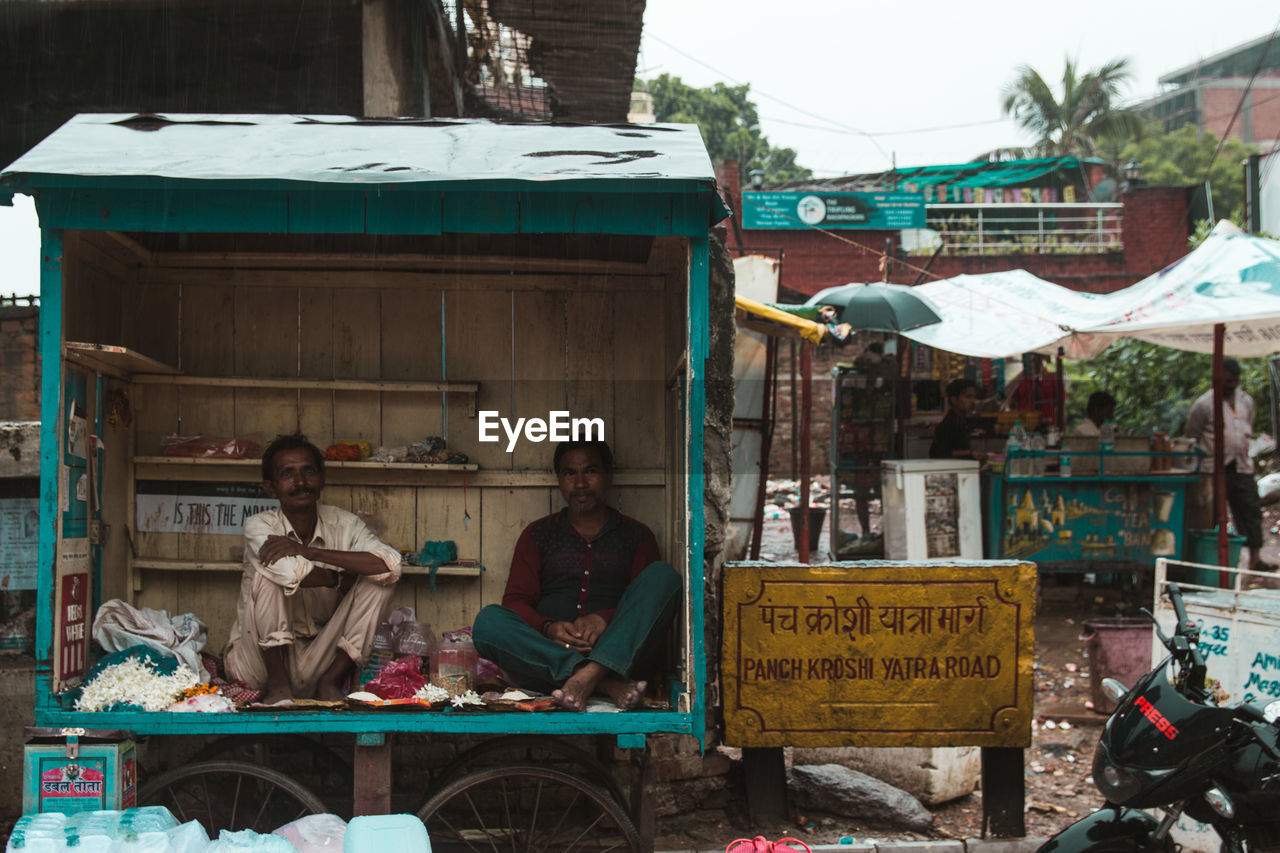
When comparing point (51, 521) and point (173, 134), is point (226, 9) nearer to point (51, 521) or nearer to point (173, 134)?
point (173, 134)

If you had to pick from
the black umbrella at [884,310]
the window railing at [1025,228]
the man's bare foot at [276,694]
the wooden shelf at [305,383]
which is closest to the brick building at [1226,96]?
the window railing at [1025,228]

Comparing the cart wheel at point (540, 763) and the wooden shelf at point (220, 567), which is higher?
the wooden shelf at point (220, 567)

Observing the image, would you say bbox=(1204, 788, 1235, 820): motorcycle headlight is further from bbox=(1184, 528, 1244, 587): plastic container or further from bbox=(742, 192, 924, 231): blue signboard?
bbox=(742, 192, 924, 231): blue signboard

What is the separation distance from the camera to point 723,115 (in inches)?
A: 1271

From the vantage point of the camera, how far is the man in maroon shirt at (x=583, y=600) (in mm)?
3896

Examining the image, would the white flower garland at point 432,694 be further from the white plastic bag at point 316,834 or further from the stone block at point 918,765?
the stone block at point 918,765

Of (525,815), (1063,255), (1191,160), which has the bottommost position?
(525,815)

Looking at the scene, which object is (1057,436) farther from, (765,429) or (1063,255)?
(1063,255)

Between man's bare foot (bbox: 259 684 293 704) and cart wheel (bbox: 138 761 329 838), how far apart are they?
9.9 inches

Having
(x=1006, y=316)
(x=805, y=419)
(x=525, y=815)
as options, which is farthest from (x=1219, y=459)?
(x=525, y=815)

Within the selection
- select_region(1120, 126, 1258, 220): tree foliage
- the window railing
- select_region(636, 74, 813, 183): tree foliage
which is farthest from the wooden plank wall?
select_region(1120, 126, 1258, 220): tree foliage

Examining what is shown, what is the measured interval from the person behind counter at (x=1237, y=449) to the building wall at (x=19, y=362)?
9201 millimetres

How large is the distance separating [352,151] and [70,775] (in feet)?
8.19

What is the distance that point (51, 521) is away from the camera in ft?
12.1
